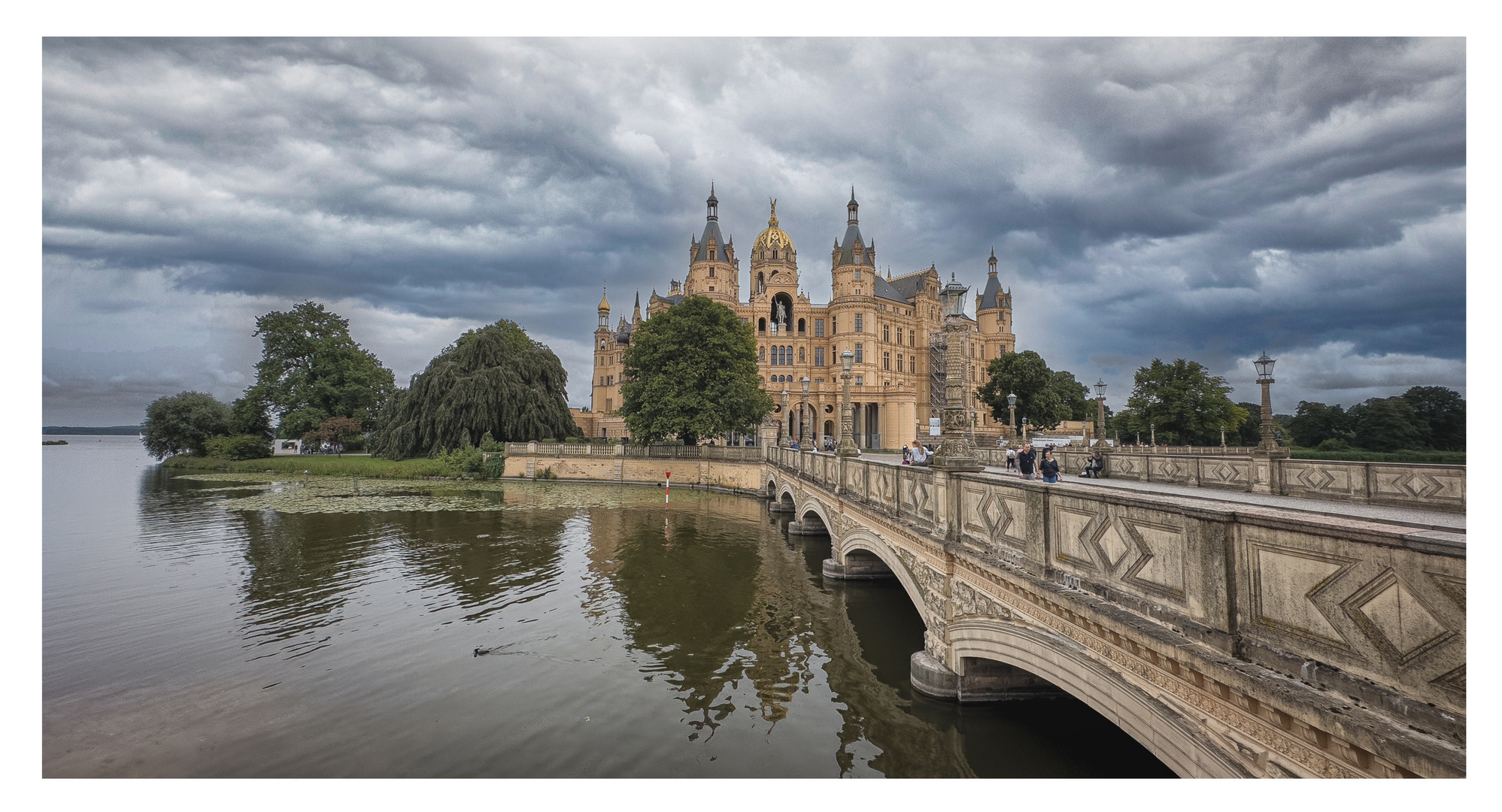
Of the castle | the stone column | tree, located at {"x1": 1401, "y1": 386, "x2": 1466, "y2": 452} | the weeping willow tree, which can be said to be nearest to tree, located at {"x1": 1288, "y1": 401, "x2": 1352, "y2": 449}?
tree, located at {"x1": 1401, "y1": 386, "x2": 1466, "y2": 452}

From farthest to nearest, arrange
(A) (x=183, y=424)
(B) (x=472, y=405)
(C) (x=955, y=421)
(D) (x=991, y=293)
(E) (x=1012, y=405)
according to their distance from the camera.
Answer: (D) (x=991, y=293) < (A) (x=183, y=424) < (B) (x=472, y=405) < (E) (x=1012, y=405) < (C) (x=955, y=421)

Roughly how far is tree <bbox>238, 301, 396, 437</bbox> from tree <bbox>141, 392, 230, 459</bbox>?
3022mm

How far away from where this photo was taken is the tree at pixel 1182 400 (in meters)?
45.2

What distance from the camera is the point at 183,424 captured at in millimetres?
50094

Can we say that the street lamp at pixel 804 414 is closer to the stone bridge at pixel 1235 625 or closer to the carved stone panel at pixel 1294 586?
the stone bridge at pixel 1235 625

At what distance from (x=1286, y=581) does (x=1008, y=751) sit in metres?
4.50

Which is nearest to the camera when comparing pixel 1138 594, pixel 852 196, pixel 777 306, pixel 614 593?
pixel 1138 594

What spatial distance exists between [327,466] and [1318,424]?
68.5m

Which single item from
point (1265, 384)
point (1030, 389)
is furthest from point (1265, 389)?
point (1030, 389)

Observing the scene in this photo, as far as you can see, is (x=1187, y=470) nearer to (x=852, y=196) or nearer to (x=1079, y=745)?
(x=1079, y=745)

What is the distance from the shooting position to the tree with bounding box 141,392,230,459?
1975 inches

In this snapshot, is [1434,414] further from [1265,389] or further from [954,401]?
[954,401]

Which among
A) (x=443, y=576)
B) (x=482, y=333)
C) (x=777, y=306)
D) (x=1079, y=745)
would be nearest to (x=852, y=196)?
(x=777, y=306)

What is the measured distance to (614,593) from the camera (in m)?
Answer: 13.5
